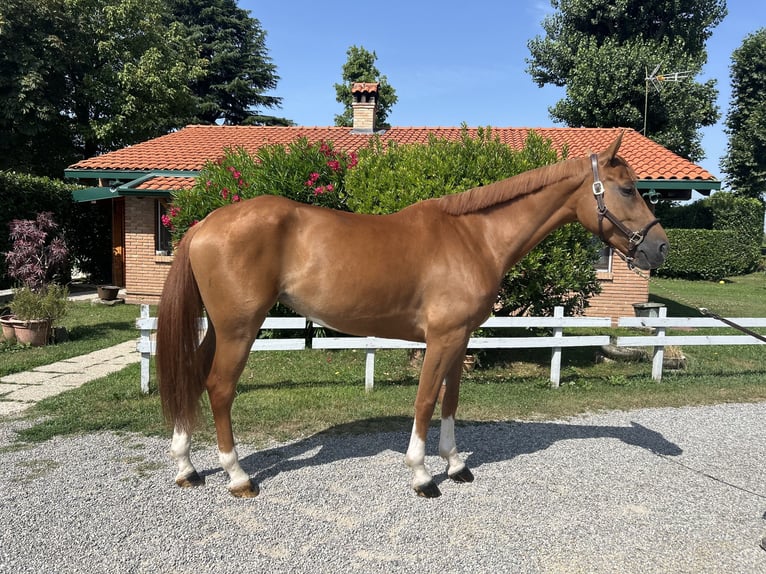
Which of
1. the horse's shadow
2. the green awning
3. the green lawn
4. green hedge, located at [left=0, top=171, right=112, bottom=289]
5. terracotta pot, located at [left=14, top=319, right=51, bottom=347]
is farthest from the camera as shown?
the green awning

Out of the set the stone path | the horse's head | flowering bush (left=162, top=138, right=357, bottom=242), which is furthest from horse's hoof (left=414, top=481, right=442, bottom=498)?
flowering bush (left=162, top=138, right=357, bottom=242)

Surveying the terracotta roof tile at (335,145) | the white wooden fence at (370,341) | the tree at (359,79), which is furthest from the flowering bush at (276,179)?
the tree at (359,79)

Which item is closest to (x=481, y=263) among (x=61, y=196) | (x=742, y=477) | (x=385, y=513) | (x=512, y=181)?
(x=512, y=181)

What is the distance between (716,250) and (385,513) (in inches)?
846

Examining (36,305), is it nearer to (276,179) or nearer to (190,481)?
(276,179)

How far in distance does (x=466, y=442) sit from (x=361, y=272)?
2062mm

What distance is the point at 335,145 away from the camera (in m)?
13.1

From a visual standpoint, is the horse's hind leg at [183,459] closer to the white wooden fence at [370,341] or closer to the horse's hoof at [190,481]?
the horse's hoof at [190,481]

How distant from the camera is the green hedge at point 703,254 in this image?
19156 mm

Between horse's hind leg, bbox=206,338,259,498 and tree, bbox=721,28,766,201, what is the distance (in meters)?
28.8

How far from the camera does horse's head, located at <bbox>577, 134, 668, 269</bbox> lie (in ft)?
10.2

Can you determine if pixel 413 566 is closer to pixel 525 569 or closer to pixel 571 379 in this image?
pixel 525 569

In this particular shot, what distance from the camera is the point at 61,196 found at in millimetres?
13883

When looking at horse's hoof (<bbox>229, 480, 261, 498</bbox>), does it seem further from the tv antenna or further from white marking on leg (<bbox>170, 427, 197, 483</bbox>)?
the tv antenna
